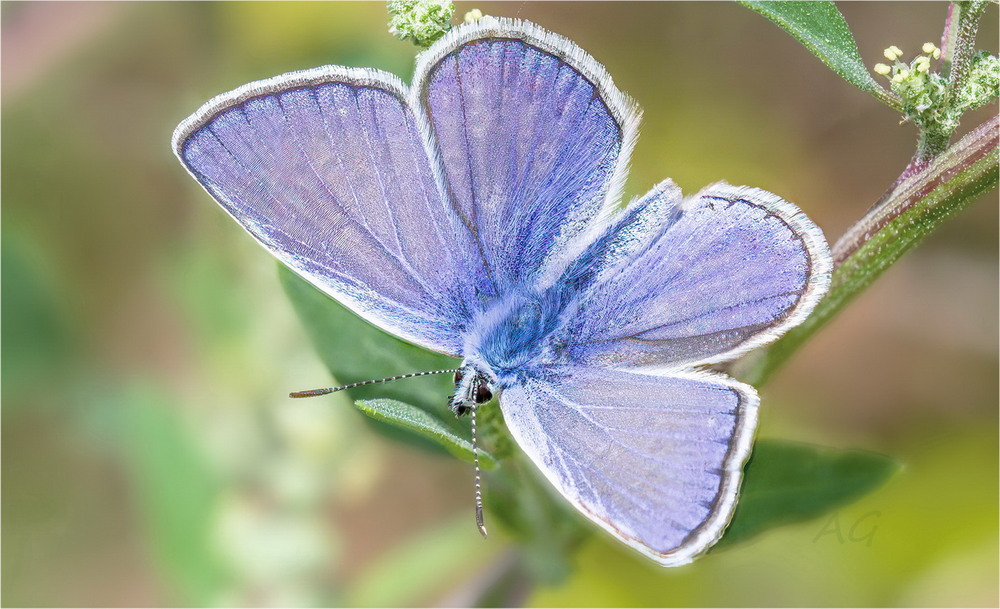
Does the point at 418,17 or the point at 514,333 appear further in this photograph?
the point at 514,333

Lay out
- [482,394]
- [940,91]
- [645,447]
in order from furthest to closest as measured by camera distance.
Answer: [482,394]
[645,447]
[940,91]

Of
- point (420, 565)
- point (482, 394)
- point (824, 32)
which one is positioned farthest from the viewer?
point (420, 565)

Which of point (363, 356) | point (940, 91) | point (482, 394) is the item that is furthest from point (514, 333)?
point (940, 91)

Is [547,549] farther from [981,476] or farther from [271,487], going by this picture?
[981,476]

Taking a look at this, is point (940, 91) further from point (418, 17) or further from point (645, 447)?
point (418, 17)

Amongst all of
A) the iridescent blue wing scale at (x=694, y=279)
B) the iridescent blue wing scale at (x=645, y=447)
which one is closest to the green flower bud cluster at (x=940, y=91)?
the iridescent blue wing scale at (x=694, y=279)
